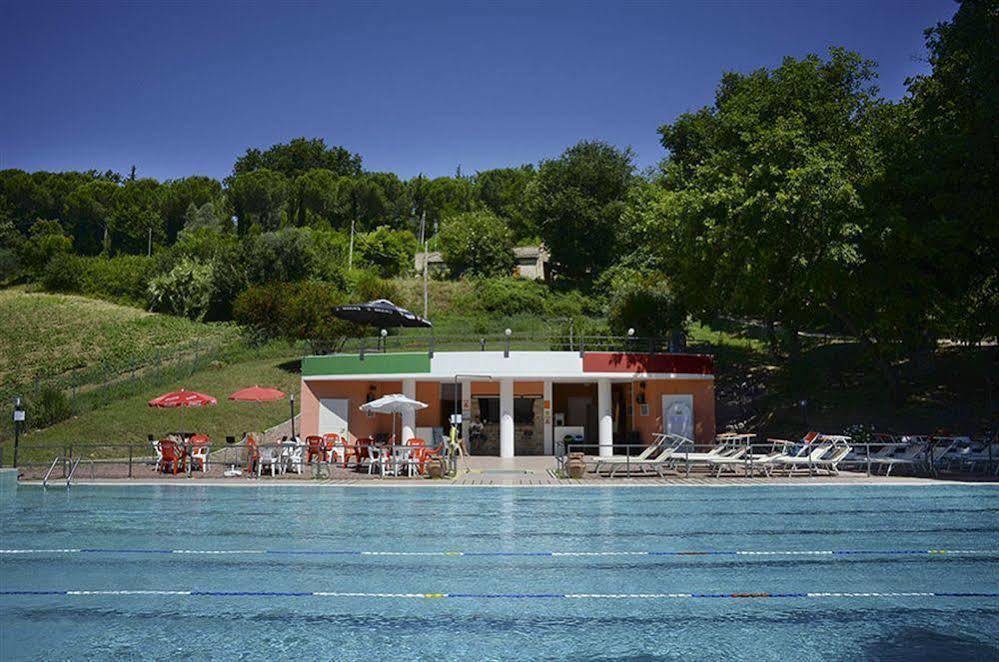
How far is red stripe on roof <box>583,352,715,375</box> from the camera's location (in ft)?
76.0

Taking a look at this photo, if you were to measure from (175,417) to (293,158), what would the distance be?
58.6 meters

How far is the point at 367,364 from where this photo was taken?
23672 mm

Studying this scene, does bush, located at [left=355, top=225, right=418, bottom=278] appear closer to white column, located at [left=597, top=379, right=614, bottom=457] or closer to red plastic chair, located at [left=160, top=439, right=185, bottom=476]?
white column, located at [left=597, top=379, right=614, bottom=457]

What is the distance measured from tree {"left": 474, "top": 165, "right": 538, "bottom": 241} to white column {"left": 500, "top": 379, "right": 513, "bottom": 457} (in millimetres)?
40868

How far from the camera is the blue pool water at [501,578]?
6.79 metres

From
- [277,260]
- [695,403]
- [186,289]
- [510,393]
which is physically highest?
[277,260]

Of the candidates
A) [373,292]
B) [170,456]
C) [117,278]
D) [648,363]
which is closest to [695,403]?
[648,363]

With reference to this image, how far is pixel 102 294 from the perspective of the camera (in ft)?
182

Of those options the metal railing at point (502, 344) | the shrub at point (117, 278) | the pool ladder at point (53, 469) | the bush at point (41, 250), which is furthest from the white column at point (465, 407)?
the bush at point (41, 250)

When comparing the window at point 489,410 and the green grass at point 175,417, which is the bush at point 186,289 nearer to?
the green grass at point 175,417

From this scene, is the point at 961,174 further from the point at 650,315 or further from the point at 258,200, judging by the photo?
the point at 258,200

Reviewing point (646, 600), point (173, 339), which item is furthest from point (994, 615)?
point (173, 339)

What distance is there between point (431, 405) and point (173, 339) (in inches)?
976

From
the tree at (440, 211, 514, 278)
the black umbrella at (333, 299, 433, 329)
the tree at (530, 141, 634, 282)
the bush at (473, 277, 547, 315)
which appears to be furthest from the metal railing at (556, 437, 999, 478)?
the tree at (440, 211, 514, 278)
